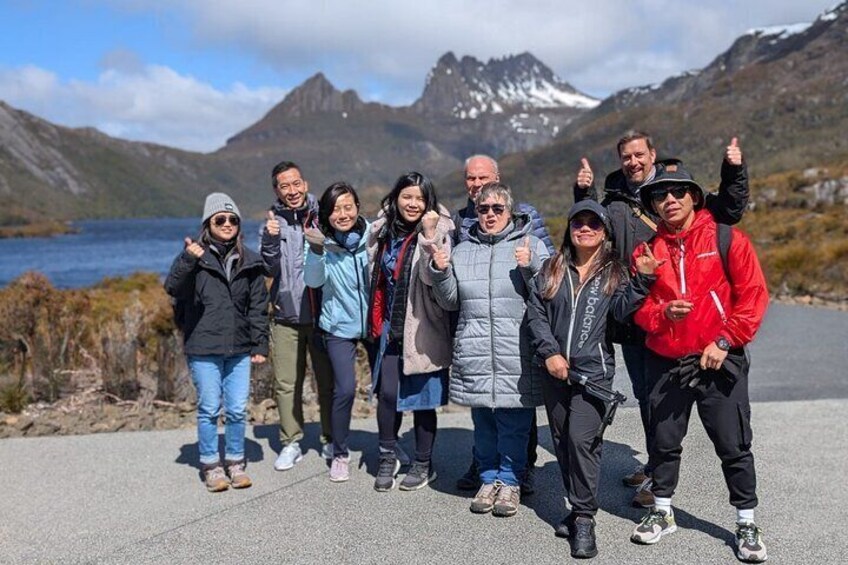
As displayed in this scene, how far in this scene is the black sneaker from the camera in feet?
14.0

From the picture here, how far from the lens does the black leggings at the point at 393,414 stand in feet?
14.0

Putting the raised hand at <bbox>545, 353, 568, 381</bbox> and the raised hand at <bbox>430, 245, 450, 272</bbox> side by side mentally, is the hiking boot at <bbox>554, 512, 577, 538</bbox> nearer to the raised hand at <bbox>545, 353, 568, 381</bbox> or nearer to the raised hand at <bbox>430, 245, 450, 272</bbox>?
the raised hand at <bbox>545, 353, 568, 381</bbox>

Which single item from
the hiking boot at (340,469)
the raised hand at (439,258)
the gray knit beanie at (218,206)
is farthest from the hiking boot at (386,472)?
the gray knit beanie at (218,206)

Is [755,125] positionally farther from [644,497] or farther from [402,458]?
[644,497]

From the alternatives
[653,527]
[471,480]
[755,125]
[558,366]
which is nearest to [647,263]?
[558,366]

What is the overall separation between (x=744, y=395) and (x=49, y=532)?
139 inches

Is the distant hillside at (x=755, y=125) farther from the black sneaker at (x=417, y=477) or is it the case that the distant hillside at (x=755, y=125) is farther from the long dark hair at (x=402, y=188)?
the black sneaker at (x=417, y=477)

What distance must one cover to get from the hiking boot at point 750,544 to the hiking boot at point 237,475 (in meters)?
2.73

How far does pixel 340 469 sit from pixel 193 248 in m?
1.61

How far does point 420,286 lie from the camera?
410 cm

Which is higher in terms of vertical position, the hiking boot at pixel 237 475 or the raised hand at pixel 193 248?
the raised hand at pixel 193 248

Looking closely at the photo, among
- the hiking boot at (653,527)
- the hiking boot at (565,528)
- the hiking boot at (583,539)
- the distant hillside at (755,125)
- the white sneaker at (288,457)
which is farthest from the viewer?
the distant hillside at (755,125)

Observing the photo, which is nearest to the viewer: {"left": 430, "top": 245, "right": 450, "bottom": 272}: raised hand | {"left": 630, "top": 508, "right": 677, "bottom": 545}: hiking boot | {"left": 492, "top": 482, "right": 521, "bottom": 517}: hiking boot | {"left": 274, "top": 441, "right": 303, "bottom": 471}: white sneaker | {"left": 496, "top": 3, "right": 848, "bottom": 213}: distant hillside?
{"left": 630, "top": 508, "right": 677, "bottom": 545}: hiking boot

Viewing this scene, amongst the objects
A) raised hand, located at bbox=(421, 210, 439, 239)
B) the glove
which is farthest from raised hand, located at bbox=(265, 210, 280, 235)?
the glove
